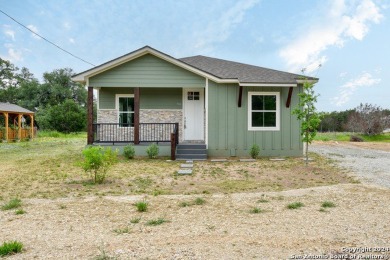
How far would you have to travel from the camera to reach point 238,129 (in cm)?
1193

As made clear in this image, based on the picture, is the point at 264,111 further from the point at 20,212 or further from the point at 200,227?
the point at 20,212

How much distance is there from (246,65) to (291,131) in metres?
4.13

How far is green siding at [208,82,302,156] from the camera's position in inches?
467

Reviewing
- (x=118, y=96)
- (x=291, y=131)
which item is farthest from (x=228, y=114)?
(x=118, y=96)

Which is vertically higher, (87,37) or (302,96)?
(87,37)

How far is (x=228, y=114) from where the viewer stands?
1190 centimetres

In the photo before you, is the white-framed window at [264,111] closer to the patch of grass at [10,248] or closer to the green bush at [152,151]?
the green bush at [152,151]

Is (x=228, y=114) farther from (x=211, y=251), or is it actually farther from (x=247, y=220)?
(x=211, y=251)

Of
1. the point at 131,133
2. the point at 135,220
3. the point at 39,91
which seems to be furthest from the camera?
the point at 39,91

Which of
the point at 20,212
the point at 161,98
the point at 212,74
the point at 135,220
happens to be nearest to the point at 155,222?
the point at 135,220

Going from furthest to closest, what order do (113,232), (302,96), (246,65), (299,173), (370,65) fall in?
(370,65) → (246,65) → (302,96) → (299,173) → (113,232)

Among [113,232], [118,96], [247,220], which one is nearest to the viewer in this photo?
[113,232]

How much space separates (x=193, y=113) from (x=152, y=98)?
1872 millimetres

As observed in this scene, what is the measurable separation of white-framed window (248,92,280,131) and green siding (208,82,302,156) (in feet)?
0.52
